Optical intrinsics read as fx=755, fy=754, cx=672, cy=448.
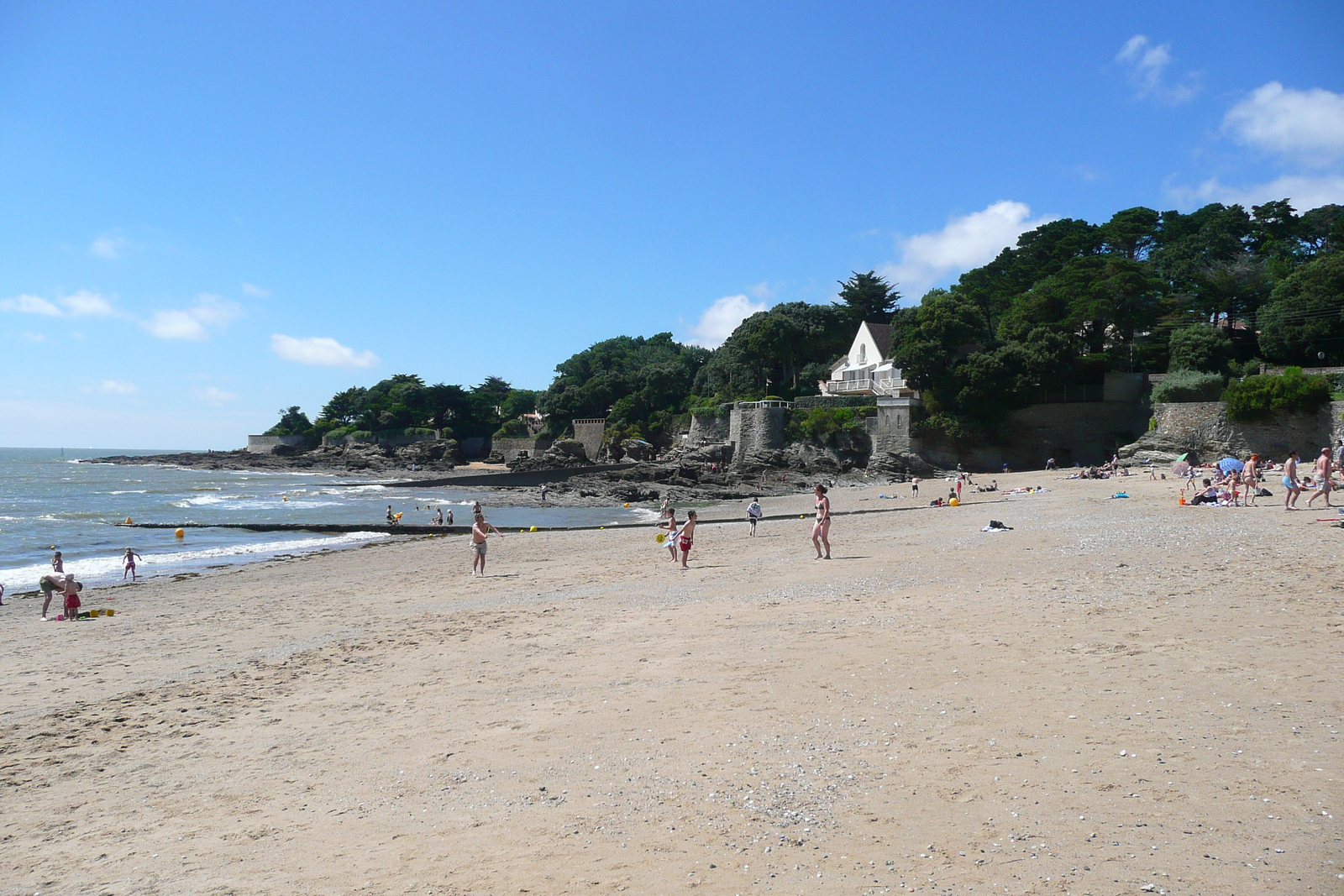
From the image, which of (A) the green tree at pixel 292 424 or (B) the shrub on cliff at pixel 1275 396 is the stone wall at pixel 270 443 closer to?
(A) the green tree at pixel 292 424

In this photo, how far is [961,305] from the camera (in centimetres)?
4409

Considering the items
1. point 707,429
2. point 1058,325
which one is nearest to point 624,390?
point 707,429

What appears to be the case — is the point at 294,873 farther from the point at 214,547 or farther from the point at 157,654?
the point at 214,547

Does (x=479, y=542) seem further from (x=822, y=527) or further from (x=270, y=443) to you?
(x=270, y=443)

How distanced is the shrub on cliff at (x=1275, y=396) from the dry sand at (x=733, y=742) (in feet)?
90.8

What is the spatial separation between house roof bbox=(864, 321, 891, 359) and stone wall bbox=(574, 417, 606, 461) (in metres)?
23.4

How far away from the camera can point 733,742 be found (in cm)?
537

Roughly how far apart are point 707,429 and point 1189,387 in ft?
89.9

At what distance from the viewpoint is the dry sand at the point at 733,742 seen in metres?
3.86

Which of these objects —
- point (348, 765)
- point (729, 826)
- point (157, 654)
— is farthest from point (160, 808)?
point (157, 654)

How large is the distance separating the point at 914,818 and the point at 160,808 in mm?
5065

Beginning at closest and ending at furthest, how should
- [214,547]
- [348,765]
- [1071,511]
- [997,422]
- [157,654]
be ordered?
[348,765] → [157,654] → [1071,511] → [214,547] → [997,422]

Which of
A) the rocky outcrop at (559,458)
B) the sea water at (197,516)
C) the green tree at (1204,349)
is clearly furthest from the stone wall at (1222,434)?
the rocky outcrop at (559,458)

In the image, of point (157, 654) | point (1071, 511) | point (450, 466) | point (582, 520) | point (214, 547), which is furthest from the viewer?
point (450, 466)
